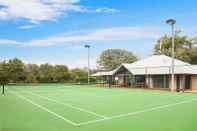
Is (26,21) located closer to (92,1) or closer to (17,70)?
(92,1)

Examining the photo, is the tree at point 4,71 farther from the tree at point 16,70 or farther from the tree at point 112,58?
the tree at point 112,58

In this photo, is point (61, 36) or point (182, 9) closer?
point (182, 9)

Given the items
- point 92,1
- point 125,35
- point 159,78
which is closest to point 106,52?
point 125,35

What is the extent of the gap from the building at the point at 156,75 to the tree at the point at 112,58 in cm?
2610

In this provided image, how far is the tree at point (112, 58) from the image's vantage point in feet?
232

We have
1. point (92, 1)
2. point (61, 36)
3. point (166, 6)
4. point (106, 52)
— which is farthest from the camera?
point (106, 52)

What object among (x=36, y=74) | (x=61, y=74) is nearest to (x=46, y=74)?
(x=36, y=74)

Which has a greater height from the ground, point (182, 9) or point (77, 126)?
point (182, 9)

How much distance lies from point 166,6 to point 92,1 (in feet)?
33.7

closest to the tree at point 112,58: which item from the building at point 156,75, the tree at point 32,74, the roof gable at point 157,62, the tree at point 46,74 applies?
the tree at point 46,74

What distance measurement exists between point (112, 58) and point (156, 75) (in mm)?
36710

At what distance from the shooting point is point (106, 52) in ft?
237

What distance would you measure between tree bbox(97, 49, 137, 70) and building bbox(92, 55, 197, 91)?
85.6 ft

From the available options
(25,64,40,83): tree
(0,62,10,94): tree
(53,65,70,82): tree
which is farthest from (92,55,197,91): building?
(0,62,10,94): tree
